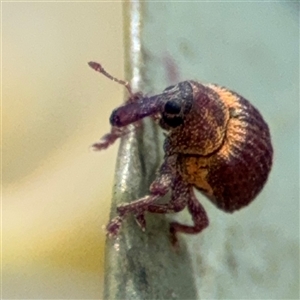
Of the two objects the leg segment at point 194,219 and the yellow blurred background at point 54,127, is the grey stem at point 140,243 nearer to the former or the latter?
the leg segment at point 194,219

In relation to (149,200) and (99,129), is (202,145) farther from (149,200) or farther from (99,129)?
(99,129)

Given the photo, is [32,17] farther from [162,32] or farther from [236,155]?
[236,155]

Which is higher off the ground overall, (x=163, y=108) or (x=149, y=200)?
(x=163, y=108)

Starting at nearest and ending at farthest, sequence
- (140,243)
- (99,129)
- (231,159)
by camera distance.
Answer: (140,243), (231,159), (99,129)

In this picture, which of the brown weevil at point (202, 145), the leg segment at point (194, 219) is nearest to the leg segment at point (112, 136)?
the brown weevil at point (202, 145)

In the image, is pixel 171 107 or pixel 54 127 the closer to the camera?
pixel 171 107

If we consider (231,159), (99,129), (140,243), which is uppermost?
(99,129)

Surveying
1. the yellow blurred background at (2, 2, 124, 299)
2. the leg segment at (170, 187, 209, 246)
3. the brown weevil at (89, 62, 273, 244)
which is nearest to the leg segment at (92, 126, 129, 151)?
the brown weevil at (89, 62, 273, 244)

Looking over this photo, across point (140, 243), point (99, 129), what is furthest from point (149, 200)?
point (99, 129)
